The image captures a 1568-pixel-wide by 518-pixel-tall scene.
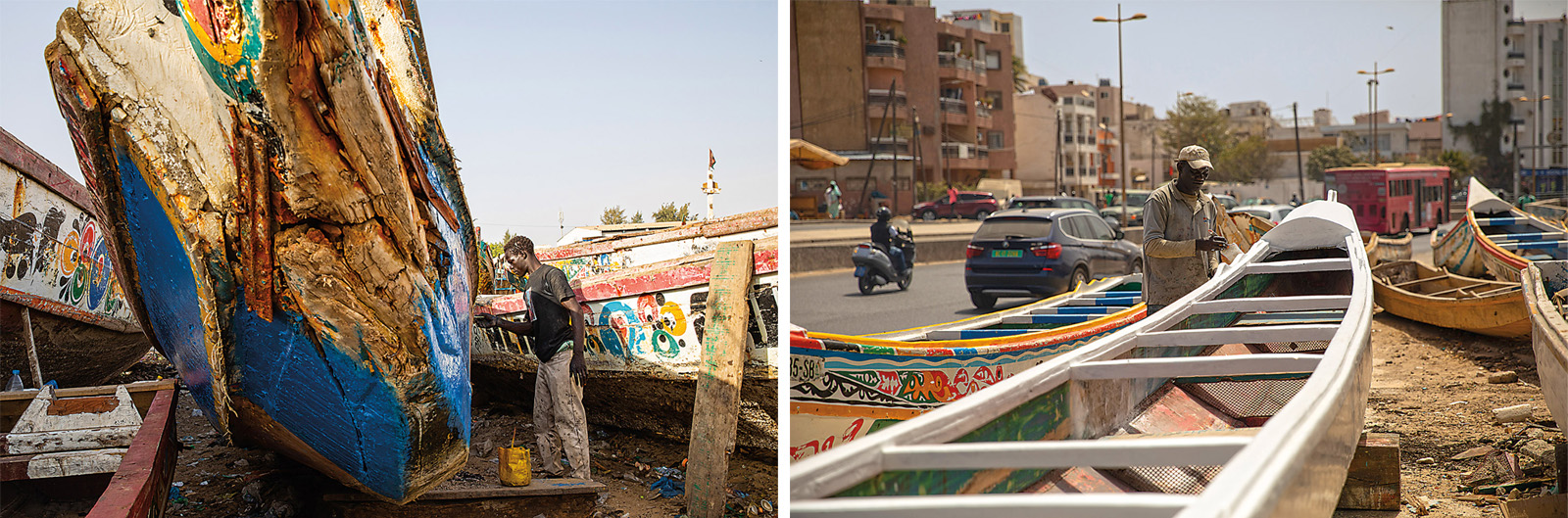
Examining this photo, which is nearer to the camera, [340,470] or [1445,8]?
[340,470]

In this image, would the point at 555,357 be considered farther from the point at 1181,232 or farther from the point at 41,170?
the point at 41,170

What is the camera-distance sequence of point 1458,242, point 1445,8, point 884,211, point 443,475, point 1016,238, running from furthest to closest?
point 1445,8, point 884,211, point 1458,242, point 1016,238, point 443,475

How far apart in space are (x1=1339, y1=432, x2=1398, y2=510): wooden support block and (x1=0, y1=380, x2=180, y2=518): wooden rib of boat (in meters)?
4.72

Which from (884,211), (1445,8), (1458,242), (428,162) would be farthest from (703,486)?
(1445,8)

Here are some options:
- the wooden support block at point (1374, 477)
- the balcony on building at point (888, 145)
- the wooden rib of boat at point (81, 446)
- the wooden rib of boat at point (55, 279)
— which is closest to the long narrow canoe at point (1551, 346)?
the wooden support block at point (1374, 477)

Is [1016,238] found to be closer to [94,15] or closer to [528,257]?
[528,257]

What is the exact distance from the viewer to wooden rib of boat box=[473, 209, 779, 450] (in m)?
5.88

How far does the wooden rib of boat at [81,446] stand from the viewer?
3.50m

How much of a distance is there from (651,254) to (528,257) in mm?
3025

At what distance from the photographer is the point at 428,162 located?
147 inches

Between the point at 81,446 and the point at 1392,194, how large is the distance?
21437 mm

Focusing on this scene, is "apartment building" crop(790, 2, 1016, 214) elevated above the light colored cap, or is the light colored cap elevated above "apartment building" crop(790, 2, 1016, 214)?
"apartment building" crop(790, 2, 1016, 214)

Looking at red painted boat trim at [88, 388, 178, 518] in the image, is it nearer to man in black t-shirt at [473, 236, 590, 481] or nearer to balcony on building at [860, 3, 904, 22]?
man in black t-shirt at [473, 236, 590, 481]

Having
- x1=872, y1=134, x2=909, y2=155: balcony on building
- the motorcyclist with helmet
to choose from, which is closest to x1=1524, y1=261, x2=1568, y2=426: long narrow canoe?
the motorcyclist with helmet
